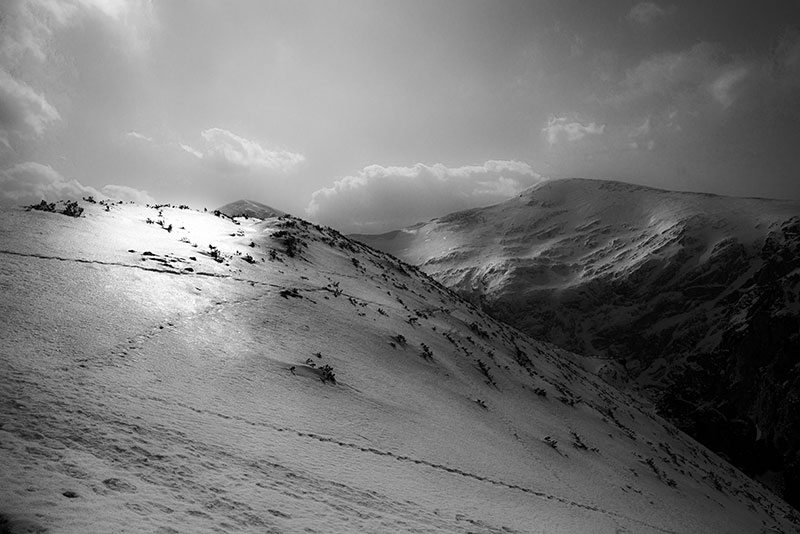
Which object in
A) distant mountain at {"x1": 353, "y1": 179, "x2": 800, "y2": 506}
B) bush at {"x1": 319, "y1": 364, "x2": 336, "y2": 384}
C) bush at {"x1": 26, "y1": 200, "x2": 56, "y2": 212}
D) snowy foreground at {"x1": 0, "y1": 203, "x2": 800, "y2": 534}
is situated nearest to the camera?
snowy foreground at {"x1": 0, "y1": 203, "x2": 800, "y2": 534}

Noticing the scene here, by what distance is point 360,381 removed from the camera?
23.5 feet

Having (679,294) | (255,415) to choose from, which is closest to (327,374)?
(255,415)

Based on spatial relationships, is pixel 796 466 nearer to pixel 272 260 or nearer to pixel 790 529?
pixel 790 529

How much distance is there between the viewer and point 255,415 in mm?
4676

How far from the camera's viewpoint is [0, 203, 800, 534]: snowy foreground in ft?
10.2

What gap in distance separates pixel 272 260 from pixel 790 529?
2117cm

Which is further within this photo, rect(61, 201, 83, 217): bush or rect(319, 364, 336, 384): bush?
rect(61, 201, 83, 217): bush

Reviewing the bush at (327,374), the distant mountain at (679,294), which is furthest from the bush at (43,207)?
the distant mountain at (679,294)

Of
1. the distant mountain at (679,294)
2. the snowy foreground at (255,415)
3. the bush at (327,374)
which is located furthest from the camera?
the distant mountain at (679,294)

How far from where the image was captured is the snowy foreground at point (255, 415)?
312cm

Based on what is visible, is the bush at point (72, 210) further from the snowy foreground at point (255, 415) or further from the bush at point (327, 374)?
the bush at point (327, 374)

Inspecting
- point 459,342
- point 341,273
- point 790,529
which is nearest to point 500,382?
point 459,342

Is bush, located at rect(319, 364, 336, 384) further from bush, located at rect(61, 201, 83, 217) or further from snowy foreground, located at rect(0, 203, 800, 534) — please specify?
bush, located at rect(61, 201, 83, 217)

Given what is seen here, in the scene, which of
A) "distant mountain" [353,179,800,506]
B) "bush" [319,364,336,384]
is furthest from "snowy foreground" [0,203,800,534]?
"distant mountain" [353,179,800,506]
